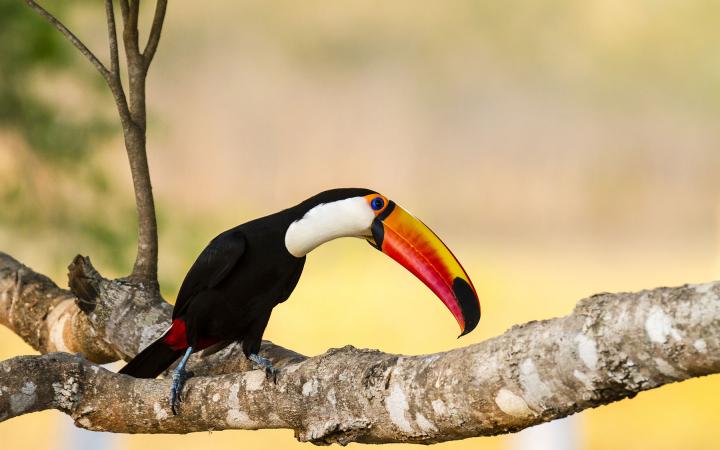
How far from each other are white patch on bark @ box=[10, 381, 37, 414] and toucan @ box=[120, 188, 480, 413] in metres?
0.18

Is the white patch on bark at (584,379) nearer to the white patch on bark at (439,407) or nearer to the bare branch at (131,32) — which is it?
the white patch on bark at (439,407)

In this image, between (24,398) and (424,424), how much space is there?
0.55 metres

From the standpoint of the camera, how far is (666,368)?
2.93 ft

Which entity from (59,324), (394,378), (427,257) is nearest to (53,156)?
(59,324)

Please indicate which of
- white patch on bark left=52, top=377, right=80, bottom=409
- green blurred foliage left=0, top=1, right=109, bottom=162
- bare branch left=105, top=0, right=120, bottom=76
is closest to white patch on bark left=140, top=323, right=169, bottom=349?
white patch on bark left=52, top=377, right=80, bottom=409

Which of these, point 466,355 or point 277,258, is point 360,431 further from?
point 277,258

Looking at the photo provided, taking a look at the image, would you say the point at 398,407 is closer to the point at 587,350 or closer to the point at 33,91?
the point at 587,350

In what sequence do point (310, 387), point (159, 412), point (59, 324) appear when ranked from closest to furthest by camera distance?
point (310, 387), point (159, 412), point (59, 324)

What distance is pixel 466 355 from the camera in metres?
1.07

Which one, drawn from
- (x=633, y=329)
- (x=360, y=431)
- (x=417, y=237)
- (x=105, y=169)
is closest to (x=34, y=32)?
(x=105, y=169)

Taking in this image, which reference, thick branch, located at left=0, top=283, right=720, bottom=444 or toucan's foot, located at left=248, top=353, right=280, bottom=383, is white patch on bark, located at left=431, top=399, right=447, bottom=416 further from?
toucan's foot, located at left=248, top=353, right=280, bottom=383

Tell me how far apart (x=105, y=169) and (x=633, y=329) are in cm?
264

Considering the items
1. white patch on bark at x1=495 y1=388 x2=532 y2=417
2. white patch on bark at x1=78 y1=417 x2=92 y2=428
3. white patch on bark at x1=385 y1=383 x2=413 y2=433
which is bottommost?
white patch on bark at x1=495 y1=388 x2=532 y2=417

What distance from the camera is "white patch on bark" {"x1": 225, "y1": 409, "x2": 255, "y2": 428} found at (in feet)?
4.31
